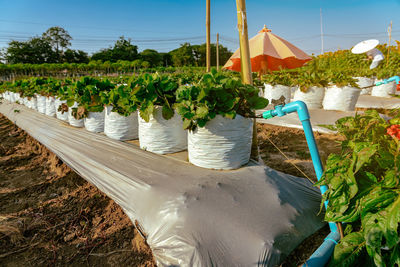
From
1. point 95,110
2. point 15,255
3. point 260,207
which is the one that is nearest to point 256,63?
point 95,110

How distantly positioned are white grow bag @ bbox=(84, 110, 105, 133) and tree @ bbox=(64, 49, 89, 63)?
2716 inches

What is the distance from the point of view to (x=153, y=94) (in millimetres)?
1961

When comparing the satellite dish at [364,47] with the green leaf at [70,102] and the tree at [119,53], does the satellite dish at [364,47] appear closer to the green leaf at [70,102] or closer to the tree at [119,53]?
the green leaf at [70,102]

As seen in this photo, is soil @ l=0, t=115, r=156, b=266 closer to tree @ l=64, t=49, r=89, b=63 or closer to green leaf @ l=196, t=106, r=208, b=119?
green leaf @ l=196, t=106, r=208, b=119

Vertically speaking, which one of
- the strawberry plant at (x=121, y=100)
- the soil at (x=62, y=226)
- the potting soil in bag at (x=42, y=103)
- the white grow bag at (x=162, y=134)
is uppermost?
the potting soil in bag at (x=42, y=103)

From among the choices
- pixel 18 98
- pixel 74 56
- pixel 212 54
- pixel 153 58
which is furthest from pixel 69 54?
pixel 18 98

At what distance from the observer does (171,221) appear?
51.1 inches

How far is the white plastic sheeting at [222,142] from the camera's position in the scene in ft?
5.27

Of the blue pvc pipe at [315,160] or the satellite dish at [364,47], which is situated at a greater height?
the satellite dish at [364,47]

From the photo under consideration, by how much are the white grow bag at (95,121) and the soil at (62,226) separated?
675 millimetres

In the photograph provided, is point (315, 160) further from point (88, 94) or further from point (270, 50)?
point (270, 50)

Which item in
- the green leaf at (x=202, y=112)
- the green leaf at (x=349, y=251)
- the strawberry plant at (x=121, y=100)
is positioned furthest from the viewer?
the strawberry plant at (x=121, y=100)

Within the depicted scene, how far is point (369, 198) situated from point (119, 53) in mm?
69156

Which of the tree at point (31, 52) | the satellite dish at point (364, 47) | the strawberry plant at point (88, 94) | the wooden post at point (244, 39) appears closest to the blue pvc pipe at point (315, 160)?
the wooden post at point (244, 39)
